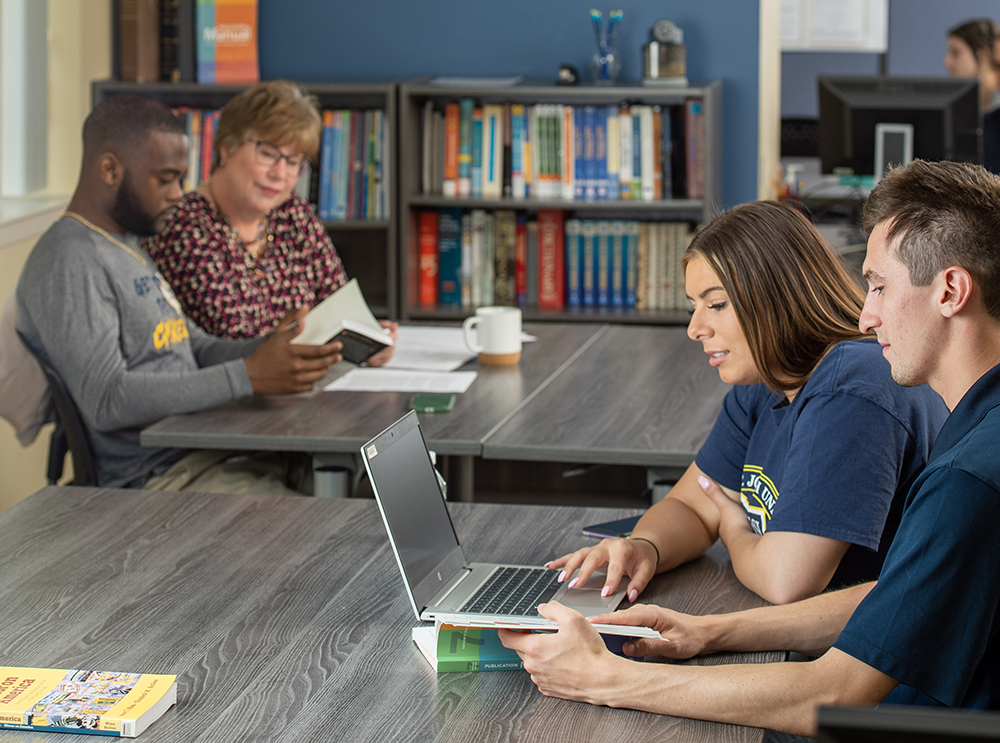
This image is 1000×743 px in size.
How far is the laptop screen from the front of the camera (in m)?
1.34

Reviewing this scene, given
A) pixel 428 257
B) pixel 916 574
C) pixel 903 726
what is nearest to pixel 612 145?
pixel 428 257

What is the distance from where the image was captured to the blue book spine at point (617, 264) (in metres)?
3.95

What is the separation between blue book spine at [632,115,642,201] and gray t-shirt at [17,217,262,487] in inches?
78.7

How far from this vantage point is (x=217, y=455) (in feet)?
7.86

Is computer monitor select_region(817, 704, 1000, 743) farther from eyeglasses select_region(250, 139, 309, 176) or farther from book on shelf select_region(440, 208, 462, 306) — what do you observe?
book on shelf select_region(440, 208, 462, 306)

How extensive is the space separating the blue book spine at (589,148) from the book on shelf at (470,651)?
112 inches

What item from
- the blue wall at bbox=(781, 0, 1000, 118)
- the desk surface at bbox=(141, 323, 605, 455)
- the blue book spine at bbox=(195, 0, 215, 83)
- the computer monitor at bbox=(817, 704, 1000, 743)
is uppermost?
the blue wall at bbox=(781, 0, 1000, 118)

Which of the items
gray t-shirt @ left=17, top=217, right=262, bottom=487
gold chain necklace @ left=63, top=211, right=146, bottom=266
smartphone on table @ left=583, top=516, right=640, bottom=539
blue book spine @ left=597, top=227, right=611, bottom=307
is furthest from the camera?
blue book spine @ left=597, top=227, right=611, bottom=307

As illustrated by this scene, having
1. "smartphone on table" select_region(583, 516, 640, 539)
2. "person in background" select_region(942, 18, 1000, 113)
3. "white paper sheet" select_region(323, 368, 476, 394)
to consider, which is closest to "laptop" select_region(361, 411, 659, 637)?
"smartphone on table" select_region(583, 516, 640, 539)

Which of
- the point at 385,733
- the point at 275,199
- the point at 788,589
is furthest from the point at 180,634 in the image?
the point at 275,199

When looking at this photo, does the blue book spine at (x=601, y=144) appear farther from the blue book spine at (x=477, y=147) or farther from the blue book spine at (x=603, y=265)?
the blue book spine at (x=477, y=147)

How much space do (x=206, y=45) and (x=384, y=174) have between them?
823 millimetres

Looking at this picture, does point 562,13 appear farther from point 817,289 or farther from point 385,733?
point 385,733

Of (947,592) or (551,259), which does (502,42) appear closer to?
(551,259)
